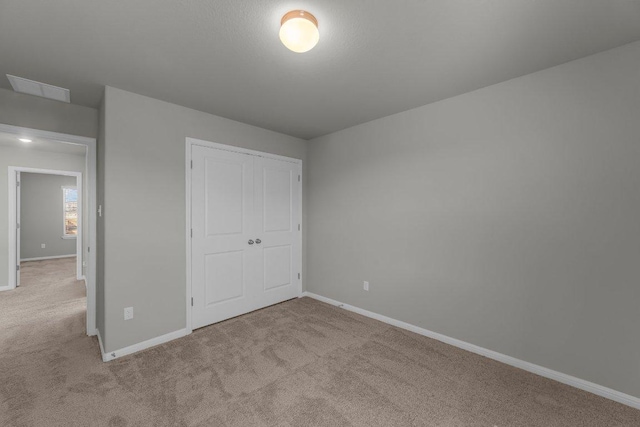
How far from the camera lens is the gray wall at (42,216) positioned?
6855 millimetres

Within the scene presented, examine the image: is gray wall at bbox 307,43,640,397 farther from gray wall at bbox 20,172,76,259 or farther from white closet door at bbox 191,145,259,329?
gray wall at bbox 20,172,76,259

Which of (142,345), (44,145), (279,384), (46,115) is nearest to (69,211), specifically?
(44,145)

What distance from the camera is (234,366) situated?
7.34 feet

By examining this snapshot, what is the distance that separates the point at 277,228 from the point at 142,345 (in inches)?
77.1

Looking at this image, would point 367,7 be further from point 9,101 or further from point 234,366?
point 9,101

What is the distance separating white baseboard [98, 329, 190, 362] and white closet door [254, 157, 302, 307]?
107 centimetres

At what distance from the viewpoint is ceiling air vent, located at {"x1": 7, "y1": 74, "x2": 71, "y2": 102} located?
2227 millimetres

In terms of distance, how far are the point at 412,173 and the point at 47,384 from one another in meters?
3.62

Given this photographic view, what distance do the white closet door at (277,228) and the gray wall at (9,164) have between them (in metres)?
4.37

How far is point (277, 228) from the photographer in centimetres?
378

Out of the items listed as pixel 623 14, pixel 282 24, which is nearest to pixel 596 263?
pixel 623 14

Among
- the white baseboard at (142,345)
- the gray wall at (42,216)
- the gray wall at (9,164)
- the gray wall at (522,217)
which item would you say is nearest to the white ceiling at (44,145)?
the gray wall at (9,164)

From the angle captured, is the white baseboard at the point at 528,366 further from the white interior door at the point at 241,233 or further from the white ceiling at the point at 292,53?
the white ceiling at the point at 292,53

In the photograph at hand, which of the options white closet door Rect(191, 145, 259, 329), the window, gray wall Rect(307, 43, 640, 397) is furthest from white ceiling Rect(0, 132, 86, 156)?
gray wall Rect(307, 43, 640, 397)
